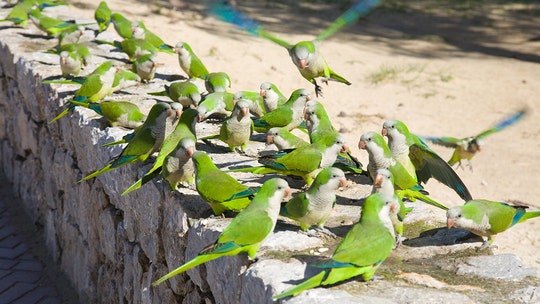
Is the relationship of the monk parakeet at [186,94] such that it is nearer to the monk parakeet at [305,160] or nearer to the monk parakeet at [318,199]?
the monk parakeet at [305,160]

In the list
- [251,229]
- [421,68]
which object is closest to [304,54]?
[251,229]

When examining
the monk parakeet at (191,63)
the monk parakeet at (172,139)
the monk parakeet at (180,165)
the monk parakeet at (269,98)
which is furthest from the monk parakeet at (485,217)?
the monk parakeet at (191,63)

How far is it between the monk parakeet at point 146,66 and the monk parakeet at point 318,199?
9.20 feet

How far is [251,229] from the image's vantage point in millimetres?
3033

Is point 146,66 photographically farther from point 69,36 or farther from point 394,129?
point 394,129

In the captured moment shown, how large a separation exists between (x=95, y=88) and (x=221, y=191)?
2276 mm

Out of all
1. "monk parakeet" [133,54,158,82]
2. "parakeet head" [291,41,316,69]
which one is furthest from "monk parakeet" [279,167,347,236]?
"monk parakeet" [133,54,158,82]

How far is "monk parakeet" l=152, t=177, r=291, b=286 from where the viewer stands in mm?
2939

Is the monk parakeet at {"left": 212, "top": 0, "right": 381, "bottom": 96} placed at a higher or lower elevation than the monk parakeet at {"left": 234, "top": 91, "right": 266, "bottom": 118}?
higher

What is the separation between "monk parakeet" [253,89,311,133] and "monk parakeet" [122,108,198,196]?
1.76ft

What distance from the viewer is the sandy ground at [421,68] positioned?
283 inches

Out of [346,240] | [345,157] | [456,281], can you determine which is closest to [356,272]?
[346,240]

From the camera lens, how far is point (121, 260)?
4.65 m

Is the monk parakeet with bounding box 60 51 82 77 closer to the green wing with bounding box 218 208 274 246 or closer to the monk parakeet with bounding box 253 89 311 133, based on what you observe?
the monk parakeet with bounding box 253 89 311 133
